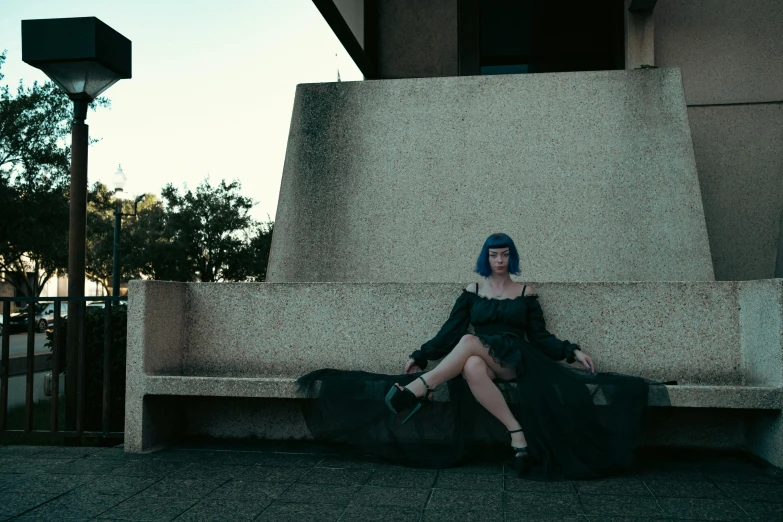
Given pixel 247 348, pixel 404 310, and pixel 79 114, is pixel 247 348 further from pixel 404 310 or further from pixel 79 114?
pixel 79 114

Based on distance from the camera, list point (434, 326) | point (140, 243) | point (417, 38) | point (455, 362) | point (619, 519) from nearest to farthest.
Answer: point (619, 519)
point (455, 362)
point (434, 326)
point (417, 38)
point (140, 243)

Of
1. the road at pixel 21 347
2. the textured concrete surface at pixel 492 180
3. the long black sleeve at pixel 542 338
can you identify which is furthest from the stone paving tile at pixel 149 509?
the road at pixel 21 347

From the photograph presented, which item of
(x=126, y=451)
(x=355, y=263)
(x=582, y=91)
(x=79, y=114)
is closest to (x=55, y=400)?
(x=126, y=451)

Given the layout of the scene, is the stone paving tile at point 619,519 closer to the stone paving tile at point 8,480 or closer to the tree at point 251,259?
the stone paving tile at point 8,480

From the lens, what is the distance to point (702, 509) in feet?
12.3

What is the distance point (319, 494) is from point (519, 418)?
4.81 feet

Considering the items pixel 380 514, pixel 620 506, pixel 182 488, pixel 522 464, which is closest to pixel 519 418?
pixel 522 464

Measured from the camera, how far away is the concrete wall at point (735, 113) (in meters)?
8.29

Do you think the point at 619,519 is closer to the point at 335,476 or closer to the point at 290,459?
the point at 335,476

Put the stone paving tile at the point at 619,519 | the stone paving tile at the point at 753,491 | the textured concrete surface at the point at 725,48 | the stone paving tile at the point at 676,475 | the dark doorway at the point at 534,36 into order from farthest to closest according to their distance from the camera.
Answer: the dark doorway at the point at 534,36
the textured concrete surface at the point at 725,48
the stone paving tile at the point at 676,475
the stone paving tile at the point at 753,491
the stone paving tile at the point at 619,519

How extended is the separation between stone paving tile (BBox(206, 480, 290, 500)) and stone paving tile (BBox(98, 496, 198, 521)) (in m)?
0.20

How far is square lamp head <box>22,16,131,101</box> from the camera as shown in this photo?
6047 mm

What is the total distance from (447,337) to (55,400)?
3320 millimetres

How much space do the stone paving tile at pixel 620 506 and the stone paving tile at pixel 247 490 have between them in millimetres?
1821
